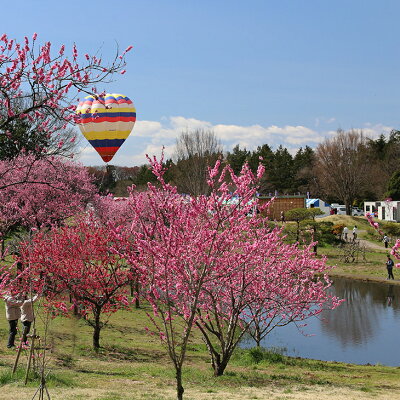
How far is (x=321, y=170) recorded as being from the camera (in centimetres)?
7238

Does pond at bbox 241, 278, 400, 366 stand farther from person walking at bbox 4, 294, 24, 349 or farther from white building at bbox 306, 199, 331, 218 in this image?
white building at bbox 306, 199, 331, 218

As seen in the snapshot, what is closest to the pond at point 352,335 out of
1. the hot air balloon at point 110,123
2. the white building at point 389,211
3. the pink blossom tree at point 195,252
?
the pink blossom tree at point 195,252

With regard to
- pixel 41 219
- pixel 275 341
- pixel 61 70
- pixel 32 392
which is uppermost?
pixel 61 70

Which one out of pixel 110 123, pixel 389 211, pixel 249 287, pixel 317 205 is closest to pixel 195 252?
pixel 249 287

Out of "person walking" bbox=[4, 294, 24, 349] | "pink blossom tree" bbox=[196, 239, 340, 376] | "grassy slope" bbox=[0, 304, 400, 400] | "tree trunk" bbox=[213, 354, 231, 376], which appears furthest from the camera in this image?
"person walking" bbox=[4, 294, 24, 349]

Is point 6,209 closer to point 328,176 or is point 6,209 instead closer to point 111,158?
point 111,158

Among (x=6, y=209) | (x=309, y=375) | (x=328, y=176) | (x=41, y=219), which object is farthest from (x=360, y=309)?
(x=328, y=176)

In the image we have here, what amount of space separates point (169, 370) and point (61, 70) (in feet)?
25.3

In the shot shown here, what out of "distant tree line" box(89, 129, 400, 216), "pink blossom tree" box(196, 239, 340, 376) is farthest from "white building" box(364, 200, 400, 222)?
"pink blossom tree" box(196, 239, 340, 376)

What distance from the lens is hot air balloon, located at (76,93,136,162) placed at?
30984mm

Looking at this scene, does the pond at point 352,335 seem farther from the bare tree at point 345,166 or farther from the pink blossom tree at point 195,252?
the bare tree at point 345,166

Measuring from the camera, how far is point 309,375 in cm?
1356

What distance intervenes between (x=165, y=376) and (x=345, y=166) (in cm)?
5457

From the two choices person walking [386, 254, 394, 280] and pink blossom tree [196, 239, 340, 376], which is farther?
person walking [386, 254, 394, 280]
